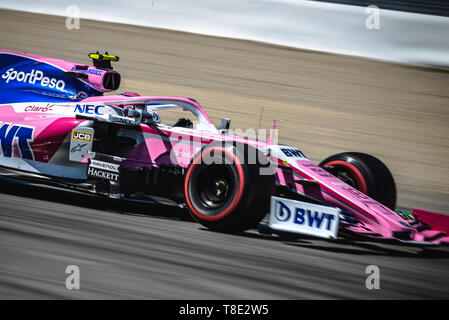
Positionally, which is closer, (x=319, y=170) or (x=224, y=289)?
(x=224, y=289)

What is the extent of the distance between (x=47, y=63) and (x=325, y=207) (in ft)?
12.4

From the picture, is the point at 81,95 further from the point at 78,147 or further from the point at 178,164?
the point at 178,164

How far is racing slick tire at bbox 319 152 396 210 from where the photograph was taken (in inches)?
253

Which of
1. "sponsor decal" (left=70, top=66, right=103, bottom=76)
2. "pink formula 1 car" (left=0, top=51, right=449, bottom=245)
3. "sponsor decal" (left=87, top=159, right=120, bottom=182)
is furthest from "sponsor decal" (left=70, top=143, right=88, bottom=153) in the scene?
"sponsor decal" (left=70, top=66, right=103, bottom=76)

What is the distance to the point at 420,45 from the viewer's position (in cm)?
1487

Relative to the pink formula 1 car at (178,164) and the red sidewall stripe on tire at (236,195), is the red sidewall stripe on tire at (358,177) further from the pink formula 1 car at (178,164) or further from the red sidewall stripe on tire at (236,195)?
the red sidewall stripe on tire at (236,195)

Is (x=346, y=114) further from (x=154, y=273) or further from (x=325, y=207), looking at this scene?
(x=154, y=273)

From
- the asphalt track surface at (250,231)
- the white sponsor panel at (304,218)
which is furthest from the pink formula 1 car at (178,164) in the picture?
the asphalt track surface at (250,231)

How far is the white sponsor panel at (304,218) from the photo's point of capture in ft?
17.5

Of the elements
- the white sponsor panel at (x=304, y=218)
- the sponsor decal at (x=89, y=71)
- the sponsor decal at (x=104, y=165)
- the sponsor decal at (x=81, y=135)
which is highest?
the sponsor decal at (x=89, y=71)

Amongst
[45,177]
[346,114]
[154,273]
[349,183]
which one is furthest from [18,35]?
[154,273]

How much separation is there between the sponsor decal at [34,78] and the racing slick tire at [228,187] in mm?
2190

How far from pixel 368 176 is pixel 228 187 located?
1552 millimetres

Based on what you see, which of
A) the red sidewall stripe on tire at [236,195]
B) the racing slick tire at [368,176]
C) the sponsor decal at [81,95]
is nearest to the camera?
the red sidewall stripe on tire at [236,195]
